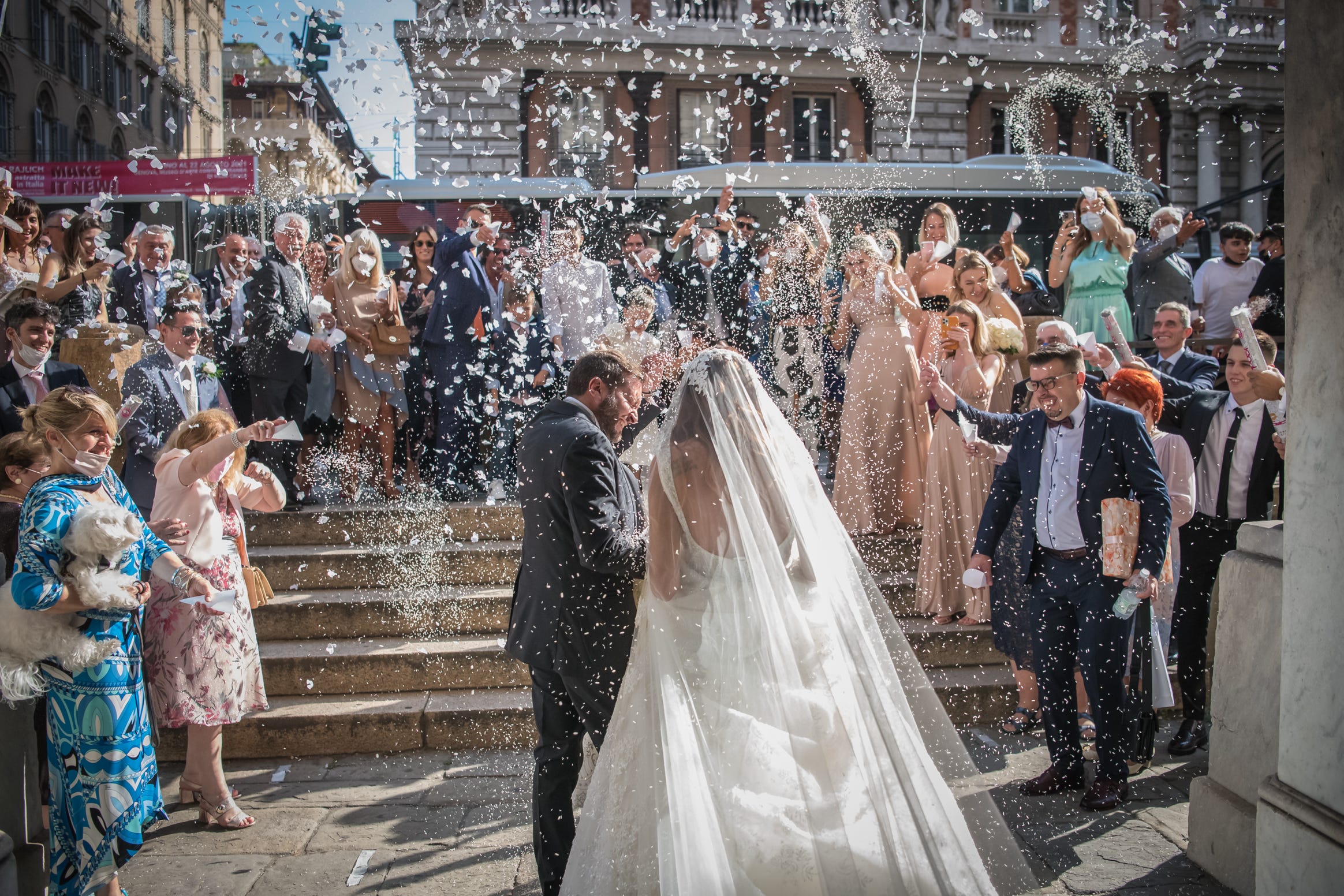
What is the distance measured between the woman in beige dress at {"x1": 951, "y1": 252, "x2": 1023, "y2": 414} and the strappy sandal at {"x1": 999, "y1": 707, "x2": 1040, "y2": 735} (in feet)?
6.61

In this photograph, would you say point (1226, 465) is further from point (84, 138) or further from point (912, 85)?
point (84, 138)

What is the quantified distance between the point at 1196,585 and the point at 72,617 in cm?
518

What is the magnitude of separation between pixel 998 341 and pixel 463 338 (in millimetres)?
3758

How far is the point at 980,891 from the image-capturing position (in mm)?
2662

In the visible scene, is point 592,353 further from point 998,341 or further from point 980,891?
point 998,341

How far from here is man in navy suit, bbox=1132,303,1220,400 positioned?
5402 mm

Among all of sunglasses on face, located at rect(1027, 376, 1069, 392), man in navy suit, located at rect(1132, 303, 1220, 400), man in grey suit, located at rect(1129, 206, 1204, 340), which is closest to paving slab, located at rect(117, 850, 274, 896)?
A: sunglasses on face, located at rect(1027, 376, 1069, 392)

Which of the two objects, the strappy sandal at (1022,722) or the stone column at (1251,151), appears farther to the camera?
the stone column at (1251,151)

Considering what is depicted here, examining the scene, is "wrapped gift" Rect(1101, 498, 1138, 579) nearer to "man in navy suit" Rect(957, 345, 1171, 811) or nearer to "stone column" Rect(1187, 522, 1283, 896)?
"man in navy suit" Rect(957, 345, 1171, 811)

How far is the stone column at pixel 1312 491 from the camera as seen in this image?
2.63 m

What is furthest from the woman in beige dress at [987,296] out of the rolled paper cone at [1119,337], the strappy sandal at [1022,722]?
the strappy sandal at [1022,722]

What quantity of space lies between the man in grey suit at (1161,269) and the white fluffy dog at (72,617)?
7.82 metres

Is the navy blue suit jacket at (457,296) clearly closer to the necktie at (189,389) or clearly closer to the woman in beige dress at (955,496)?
the necktie at (189,389)

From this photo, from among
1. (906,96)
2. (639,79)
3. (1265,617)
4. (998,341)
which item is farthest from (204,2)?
(1265,617)
